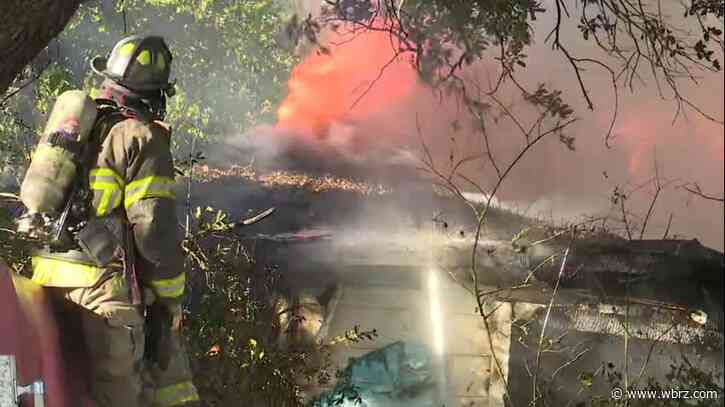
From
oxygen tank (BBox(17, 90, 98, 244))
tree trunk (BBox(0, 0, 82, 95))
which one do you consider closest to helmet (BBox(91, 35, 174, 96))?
oxygen tank (BBox(17, 90, 98, 244))

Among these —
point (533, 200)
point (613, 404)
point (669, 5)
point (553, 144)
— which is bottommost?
point (613, 404)

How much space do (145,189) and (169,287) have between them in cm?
39

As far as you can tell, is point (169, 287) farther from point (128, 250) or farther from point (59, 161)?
point (59, 161)

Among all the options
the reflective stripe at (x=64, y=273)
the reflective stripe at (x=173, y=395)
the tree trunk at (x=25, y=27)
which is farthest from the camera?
the reflective stripe at (x=173, y=395)

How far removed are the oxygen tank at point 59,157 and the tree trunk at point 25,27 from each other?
0.94 feet

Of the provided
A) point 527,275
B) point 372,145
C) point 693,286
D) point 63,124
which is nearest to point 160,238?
point 63,124

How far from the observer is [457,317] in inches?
141

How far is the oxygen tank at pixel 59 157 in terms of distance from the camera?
8.72 feet

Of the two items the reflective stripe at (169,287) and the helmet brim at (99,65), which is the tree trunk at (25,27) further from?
the reflective stripe at (169,287)

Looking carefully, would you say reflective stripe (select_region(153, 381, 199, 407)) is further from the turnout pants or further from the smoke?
the smoke

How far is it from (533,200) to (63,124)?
2.11 metres

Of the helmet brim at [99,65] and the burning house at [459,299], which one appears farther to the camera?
the burning house at [459,299]

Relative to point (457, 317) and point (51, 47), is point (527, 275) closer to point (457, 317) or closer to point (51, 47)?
point (457, 317)

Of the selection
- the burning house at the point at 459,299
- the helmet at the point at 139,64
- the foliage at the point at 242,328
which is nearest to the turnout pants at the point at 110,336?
the foliage at the point at 242,328
